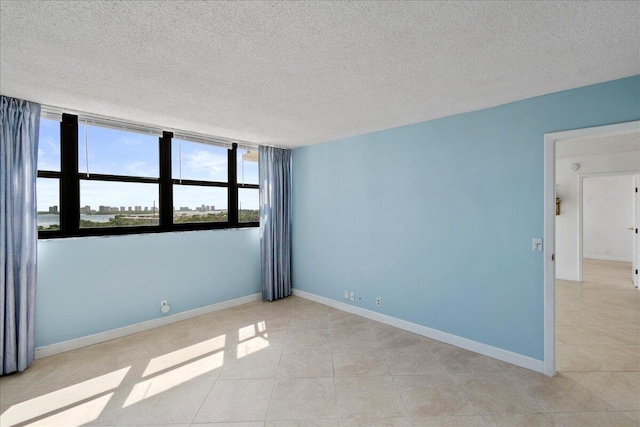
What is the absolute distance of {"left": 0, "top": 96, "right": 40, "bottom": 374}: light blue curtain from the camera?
8.16 feet

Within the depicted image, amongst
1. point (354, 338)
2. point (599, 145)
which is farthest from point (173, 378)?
point (599, 145)

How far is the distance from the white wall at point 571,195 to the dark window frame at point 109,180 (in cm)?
641

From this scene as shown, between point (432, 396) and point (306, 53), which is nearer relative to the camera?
point (306, 53)

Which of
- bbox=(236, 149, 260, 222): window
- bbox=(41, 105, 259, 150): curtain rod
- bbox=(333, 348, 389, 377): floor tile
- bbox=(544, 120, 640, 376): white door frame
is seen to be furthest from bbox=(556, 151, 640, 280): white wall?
bbox=(41, 105, 259, 150): curtain rod

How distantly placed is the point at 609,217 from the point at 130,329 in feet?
35.6

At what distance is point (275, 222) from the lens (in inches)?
181

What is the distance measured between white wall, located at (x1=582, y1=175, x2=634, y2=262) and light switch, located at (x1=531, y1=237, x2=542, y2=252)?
6.38 metres

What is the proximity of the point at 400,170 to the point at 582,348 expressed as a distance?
8.73 ft

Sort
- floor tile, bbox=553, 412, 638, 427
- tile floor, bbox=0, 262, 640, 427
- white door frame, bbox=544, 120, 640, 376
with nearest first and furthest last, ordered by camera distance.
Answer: floor tile, bbox=553, 412, 638, 427
tile floor, bbox=0, 262, 640, 427
white door frame, bbox=544, 120, 640, 376

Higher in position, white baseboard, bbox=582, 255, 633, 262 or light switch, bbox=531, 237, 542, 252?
light switch, bbox=531, 237, 542, 252

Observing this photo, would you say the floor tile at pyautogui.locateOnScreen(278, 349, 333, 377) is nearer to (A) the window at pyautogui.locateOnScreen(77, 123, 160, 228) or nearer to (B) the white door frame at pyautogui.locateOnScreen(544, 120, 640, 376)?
(B) the white door frame at pyautogui.locateOnScreen(544, 120, 640, 376)

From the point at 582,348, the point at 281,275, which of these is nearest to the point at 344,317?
the point at 281,275

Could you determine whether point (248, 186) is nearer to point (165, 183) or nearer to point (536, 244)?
point (165, 183)

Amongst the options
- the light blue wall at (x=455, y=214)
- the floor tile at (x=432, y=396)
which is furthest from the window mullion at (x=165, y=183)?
the floor tile at (x=432, y=396)
